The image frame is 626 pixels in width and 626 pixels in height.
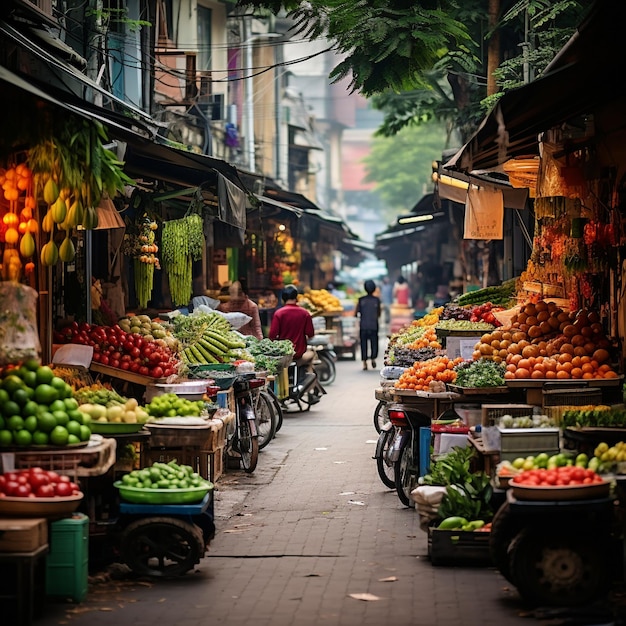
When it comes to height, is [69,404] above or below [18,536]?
above

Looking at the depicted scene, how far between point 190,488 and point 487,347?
414 centimetres

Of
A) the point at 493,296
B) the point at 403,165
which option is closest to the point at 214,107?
the point at 493,296

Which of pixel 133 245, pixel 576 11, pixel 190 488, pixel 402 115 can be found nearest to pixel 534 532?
pixel 190 488

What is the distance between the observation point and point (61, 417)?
27.1ft

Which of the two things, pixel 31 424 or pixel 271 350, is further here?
pixel 271 350

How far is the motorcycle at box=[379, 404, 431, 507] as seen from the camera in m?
11.4

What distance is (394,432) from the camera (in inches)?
481

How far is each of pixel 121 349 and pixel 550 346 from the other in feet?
14.7

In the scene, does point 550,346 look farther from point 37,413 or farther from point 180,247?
point 180,247

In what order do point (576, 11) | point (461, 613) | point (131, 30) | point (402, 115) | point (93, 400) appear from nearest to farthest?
1. point (461, 613)
2. point (93, 400)
3. point (576, 11)
4. point (131, 30)
5. point (402, 115)

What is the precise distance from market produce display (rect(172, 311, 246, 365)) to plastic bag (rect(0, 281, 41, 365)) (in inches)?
233

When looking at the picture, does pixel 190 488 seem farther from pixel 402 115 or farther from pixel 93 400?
pixel 402 115

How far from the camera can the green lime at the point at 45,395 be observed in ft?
27.3

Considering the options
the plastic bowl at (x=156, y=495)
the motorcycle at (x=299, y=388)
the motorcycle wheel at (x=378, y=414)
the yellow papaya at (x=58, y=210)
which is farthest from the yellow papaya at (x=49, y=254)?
the motorcycle at (x=299, y=388)
